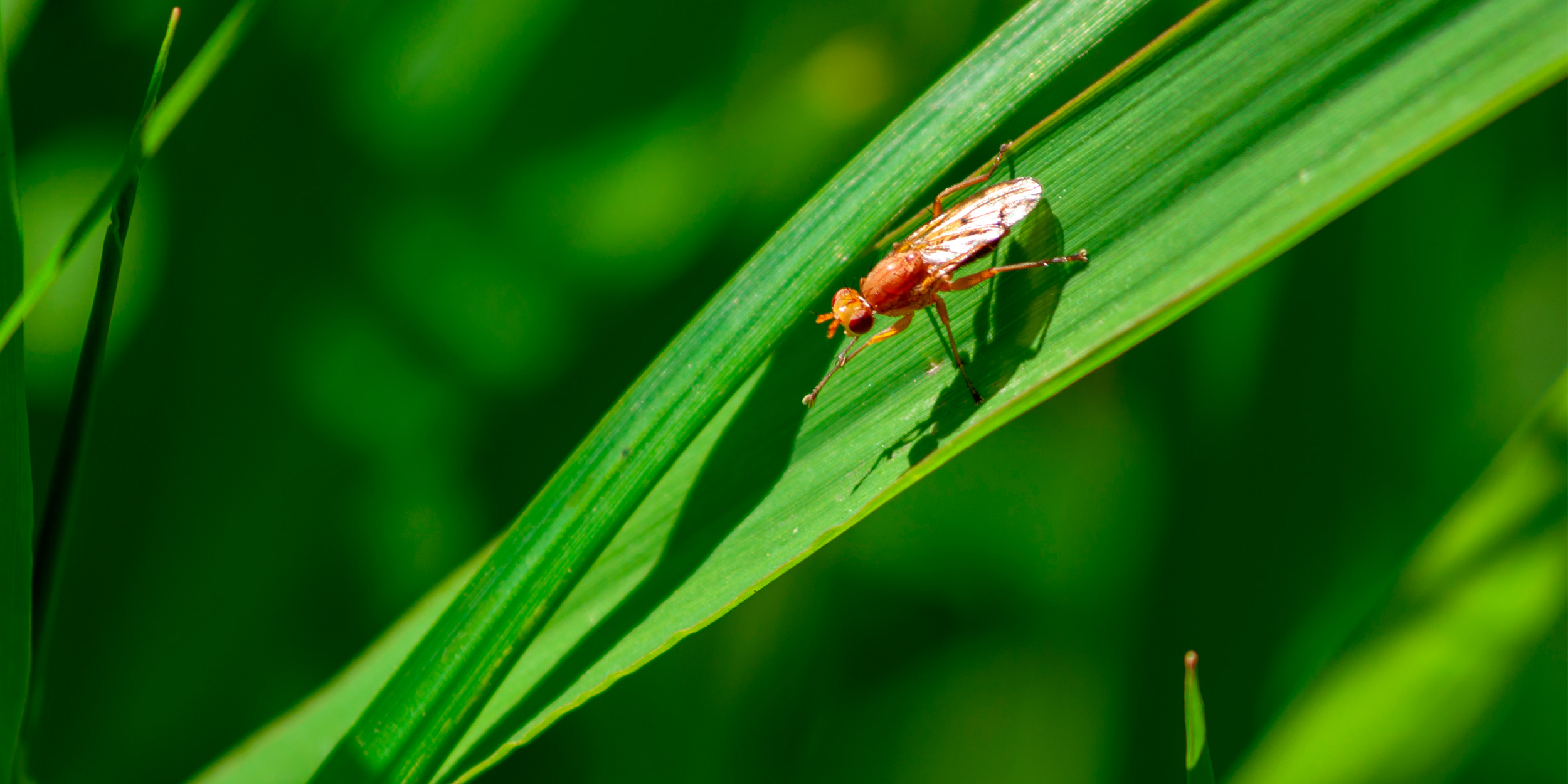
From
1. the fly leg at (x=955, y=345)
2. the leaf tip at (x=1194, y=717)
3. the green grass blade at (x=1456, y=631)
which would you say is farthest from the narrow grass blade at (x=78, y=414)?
the green grass blade at (x=1456, y=631)

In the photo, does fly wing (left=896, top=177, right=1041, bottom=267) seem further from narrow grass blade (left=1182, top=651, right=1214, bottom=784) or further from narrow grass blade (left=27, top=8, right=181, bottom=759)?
narrow grass blade (left=27, top=8, right=181, bottom=759)

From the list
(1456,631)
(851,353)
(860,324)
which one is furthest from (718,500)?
(1456,631)

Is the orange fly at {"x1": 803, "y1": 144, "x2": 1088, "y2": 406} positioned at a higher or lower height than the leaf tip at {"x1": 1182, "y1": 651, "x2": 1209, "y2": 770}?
higher

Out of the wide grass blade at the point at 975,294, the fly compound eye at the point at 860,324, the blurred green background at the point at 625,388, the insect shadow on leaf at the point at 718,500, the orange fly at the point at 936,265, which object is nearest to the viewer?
the wide grass blade at the point at 975,294

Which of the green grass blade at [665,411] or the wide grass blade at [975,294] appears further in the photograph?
the green grass blade at [665,411]

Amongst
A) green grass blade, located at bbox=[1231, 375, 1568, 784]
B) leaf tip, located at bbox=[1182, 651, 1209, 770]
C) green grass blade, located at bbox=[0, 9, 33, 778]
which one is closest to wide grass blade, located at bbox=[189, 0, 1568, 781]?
leaf tip, located at bbox=[1182, 651, 1209, 770]

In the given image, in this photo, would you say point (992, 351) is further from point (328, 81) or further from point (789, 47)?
point (328, 81)

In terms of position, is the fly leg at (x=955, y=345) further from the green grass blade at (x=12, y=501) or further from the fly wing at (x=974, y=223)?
the green grass blade at (x=12, y=501)
